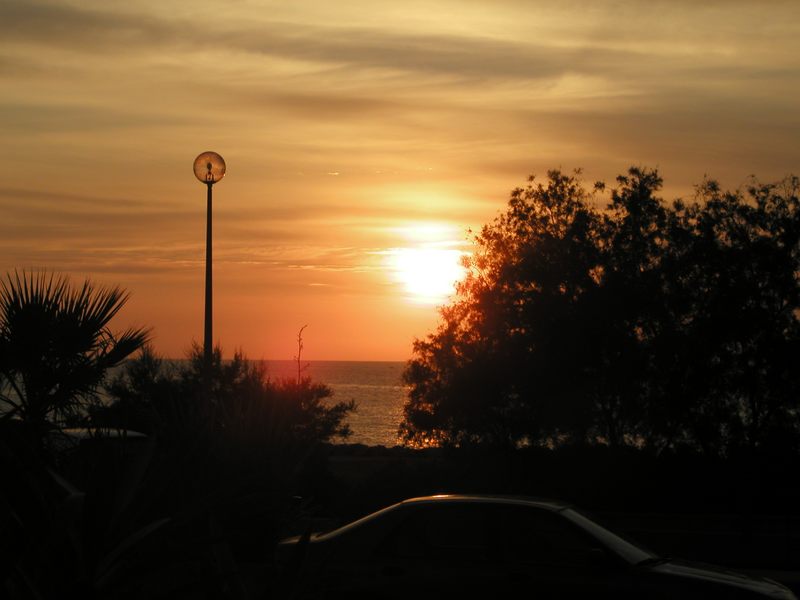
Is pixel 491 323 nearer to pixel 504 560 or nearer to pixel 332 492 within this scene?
pixel 332 492

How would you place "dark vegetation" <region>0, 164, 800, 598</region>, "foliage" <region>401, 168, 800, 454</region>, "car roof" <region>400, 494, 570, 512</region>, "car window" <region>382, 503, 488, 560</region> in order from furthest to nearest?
"foliage" <region>401, 168, 800, 454</region> < "dark vegetation" <region>0, 164, 800, 598</region> < "car roof" <region>400, 494, 570, 512</region> < "car window" <region>382, 503, 488, 560</region>

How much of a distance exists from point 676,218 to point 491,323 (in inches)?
260

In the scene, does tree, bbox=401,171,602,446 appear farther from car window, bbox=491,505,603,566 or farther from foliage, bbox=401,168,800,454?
car window, bbox=491,505,603,566

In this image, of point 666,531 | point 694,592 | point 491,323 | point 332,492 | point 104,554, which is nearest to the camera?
point 104,554

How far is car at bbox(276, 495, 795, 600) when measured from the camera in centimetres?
755

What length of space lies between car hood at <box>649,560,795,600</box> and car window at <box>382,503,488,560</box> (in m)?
1.42

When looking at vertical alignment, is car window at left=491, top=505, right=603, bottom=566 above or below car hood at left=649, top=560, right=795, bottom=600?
above

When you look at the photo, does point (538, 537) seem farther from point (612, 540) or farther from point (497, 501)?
point (612, 540)

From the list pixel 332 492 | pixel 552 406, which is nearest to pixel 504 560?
pixel 332 492

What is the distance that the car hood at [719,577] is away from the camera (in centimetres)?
760

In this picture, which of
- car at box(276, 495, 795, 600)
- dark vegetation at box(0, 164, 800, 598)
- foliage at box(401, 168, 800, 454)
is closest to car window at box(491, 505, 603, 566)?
car at box(276, 495, 795, 600)

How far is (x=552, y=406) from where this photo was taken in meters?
29.1

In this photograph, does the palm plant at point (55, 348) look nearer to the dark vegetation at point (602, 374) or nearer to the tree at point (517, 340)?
the dark vegetation at point (602, 374)

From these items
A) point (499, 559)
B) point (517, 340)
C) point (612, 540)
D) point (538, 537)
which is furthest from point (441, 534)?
point (517, 340)
